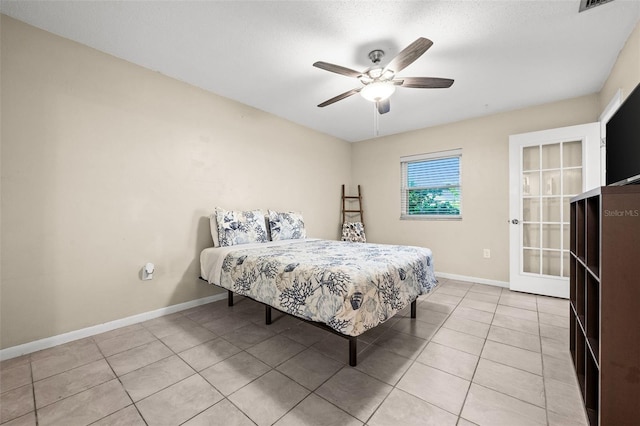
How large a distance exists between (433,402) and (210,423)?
45.5 inches

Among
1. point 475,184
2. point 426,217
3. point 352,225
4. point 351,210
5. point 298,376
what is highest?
point 475,184

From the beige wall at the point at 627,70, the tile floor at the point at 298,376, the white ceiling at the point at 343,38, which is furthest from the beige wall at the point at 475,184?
the tile floor at the point at 298,376

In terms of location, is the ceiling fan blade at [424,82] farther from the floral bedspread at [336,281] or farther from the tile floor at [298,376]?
the tile floor at [298,376]

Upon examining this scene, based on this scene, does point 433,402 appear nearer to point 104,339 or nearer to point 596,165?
point 104,339

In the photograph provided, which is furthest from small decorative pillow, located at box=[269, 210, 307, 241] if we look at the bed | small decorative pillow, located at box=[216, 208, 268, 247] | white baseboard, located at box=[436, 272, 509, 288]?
white baseboard, located at box=[436, 272, 509, 288]

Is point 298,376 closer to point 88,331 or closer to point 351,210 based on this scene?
point 88,331

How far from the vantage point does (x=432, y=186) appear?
415cm

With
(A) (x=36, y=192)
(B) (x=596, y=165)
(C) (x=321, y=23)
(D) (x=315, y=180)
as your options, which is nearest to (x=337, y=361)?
(C) (x=321, y=23)

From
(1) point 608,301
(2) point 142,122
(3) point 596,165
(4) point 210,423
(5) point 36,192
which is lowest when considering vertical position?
(4) point 210,423

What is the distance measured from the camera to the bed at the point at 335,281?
1560mm

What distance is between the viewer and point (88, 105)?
2166mm

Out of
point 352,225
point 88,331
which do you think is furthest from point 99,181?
point 352,225

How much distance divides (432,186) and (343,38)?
285cm

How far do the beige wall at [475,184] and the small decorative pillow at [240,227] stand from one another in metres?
2.38
